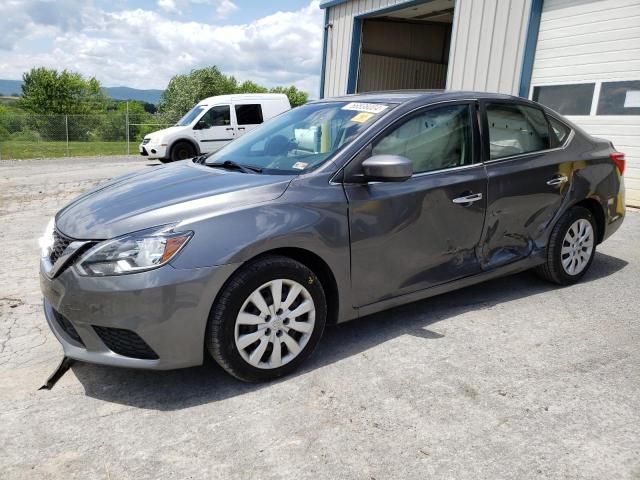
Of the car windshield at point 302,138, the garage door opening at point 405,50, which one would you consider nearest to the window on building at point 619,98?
the car windshield at point 302,138

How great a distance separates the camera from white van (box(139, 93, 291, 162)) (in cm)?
1450

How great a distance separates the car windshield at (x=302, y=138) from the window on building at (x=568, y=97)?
237 inches

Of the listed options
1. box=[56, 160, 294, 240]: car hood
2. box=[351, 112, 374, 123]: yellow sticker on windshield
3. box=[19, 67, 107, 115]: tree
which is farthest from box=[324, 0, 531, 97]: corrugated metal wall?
box=[19, 67, 107, 115]: tree

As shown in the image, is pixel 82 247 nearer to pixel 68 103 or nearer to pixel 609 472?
pixel 609 472

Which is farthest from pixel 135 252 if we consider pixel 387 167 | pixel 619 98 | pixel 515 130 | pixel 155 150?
pixel 155 150

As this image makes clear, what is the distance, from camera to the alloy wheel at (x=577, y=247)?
13.5 feet

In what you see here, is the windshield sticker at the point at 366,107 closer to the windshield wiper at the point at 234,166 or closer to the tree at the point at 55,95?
the windshield wiper at the point at 234,166

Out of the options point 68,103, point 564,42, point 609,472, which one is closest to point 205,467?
point 609,472

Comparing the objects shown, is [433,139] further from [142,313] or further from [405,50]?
[405,50]

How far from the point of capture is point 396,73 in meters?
17.3

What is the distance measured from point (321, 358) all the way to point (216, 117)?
502 inches

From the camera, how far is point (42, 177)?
11.3 meters

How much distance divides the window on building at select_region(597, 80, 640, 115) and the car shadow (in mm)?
4322

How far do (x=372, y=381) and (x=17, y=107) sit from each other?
5517 cm
